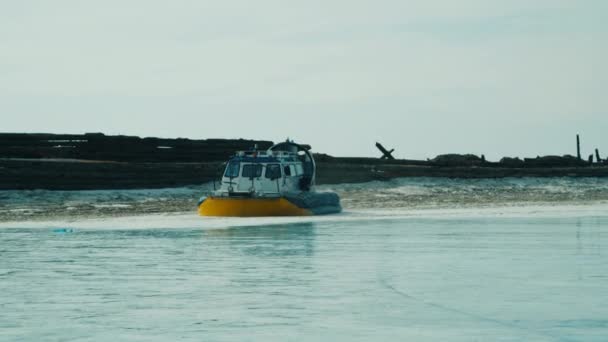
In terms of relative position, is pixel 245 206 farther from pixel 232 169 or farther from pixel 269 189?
pixel 232 169

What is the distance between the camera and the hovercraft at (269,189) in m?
31.2

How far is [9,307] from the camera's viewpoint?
11.1 meters

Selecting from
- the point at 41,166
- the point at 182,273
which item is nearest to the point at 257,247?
the point at 182,273

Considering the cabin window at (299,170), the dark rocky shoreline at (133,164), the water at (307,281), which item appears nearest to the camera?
the water at (307,281)

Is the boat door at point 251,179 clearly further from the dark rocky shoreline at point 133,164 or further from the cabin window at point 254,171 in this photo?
the dark rocky shoreline at point 133,164

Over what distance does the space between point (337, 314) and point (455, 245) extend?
8.99 meters

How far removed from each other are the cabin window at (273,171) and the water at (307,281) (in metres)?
5.15

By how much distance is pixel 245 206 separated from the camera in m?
31.3

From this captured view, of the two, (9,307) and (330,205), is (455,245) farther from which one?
(330,205)

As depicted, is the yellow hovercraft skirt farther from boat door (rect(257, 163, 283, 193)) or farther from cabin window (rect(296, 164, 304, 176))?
cabin window (rect(296, 164, 304, 176))

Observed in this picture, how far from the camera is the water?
9625 mm

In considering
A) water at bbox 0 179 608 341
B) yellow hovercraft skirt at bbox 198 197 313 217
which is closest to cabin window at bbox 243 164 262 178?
yellow hovercraft skirt at bbox 198 197 313 217

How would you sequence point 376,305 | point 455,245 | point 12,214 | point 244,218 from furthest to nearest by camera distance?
1. point 12,214
2. point 244,218
3. point 455,245
4. point 376,305

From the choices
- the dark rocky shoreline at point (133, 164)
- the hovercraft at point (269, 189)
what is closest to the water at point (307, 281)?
the hovercraft at point (269, 189)
